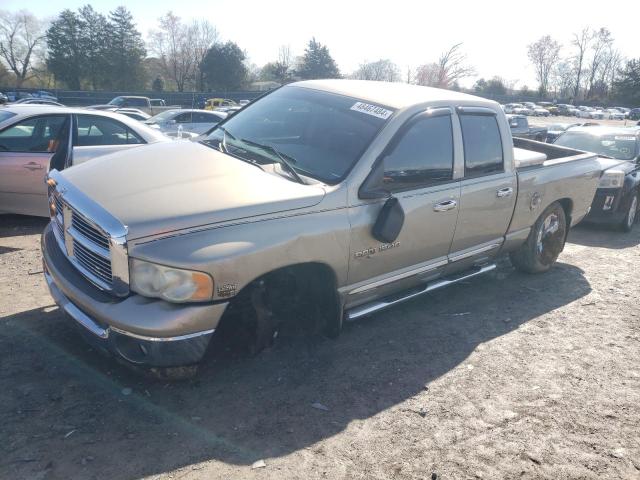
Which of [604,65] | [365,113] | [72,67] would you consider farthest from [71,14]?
[604,65]

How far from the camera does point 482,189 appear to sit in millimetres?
4422

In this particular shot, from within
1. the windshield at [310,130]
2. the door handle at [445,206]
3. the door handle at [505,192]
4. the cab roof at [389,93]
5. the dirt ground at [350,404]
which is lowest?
the dirt ground at [350,404]

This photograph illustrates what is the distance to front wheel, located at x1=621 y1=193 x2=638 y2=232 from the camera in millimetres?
8156

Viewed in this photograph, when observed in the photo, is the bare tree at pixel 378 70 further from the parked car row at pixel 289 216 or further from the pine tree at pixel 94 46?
the parked car row at pixel 289 216

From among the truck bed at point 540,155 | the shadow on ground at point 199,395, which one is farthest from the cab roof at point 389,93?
the shadow on ground at point 199,395

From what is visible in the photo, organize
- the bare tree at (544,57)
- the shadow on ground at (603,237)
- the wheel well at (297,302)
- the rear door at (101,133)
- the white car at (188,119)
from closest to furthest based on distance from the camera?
the wheel well at (297,302), the rear door at (101,133), the shadow on ground at (603,237), the white car at (188,119), the bare tree at (544,57)

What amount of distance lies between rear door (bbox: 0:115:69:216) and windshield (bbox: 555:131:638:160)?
860 cm

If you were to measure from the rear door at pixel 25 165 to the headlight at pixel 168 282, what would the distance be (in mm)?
4227

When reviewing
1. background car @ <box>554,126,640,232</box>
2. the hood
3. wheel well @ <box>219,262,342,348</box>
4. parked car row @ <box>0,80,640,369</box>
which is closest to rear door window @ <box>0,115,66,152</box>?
parked car row @ <box>0,80,640,369</box>

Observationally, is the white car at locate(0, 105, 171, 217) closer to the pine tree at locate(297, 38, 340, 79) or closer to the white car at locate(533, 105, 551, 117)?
the pine tree at locate(297, 38, 340, 79)

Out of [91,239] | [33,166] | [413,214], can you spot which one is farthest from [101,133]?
[413,214]

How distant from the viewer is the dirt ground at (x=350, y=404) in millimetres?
2693

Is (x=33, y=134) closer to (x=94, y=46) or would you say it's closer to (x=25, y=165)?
(x=25, y=165)

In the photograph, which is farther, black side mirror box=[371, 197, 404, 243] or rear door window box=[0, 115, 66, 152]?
rear door window box=[0, 115, 66, 152]
